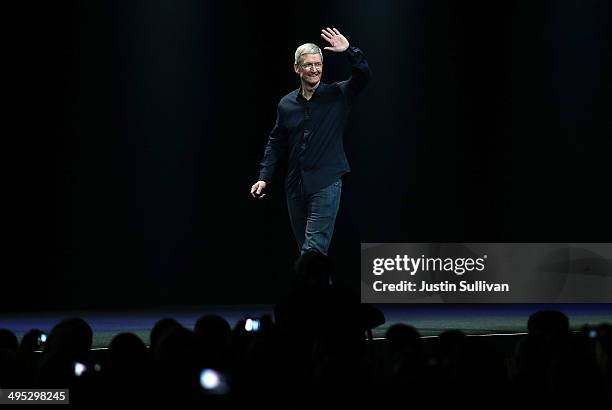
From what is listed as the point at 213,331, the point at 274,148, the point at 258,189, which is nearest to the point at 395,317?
the point at 274,148

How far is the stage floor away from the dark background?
57cm

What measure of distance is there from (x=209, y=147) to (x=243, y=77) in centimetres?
66

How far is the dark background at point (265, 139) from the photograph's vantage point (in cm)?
938

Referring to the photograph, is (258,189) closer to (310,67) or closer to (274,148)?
(274,148)

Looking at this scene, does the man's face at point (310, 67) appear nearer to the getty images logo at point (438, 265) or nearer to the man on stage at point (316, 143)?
the man on stage at point (316, 143)

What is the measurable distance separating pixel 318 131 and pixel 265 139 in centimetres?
346

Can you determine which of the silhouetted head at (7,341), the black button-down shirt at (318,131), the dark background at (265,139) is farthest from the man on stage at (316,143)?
the dark background at (265,139)

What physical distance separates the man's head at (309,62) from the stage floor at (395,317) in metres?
1.55

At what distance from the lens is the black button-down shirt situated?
20.3ft

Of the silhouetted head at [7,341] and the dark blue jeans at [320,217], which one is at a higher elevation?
the dark blue jeans at [320,217]

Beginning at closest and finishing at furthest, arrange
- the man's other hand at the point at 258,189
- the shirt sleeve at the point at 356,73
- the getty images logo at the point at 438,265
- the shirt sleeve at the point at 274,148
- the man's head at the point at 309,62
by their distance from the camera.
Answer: the shirt sleeve at the point at 356,73 → the man's head at the point at 309,62 → the man's other hand at the point at 258,189 → the shirt sleeve at the point at 274,148 → the getty images logo at the point at 438,265

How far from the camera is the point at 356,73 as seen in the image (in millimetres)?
6113

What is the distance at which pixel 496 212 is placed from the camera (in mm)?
9750

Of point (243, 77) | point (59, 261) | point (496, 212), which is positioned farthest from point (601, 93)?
point (59, 261)
